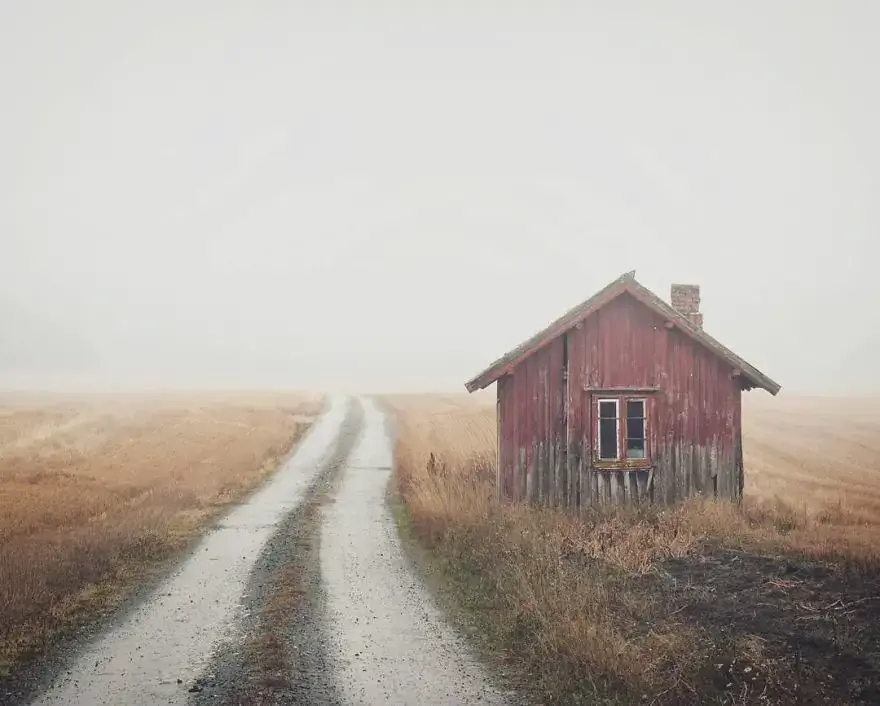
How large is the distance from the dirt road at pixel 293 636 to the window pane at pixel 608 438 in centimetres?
630

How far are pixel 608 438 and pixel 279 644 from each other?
495 inches

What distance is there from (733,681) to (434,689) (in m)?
3.42

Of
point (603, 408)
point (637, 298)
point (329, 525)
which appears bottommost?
point (329, 525)

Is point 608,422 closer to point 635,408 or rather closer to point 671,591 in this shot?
point 635,408

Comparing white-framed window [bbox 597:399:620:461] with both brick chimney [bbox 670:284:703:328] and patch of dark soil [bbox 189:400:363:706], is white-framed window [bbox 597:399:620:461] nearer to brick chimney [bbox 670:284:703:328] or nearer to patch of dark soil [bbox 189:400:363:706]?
brick chimney [bbox 670:284:703:328]

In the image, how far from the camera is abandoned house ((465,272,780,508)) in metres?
18.3

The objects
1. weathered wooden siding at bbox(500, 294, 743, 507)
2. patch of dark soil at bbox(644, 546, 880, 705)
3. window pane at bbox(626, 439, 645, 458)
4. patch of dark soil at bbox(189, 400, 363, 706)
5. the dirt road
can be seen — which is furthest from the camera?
window pane at bbox(626, 439, 645, 458)

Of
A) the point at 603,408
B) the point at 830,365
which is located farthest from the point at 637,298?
the point at 830,365

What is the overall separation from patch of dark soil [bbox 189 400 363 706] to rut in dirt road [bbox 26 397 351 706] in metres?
0.25

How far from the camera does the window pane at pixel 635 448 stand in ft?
61.7

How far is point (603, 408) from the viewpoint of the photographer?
733 inches

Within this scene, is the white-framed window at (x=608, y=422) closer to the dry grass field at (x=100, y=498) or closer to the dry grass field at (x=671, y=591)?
the dry grass field at (x=671, y=591)

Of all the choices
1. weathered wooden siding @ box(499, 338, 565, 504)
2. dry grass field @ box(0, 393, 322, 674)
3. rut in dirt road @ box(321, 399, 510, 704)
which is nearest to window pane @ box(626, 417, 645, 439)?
weathered wooden siding @ box(499, 338, 565, 504)

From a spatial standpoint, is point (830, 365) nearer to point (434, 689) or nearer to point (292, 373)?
point (292, 373)
